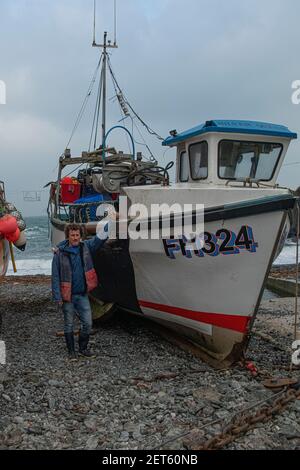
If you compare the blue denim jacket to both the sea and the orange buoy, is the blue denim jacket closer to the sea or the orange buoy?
the orange buoy

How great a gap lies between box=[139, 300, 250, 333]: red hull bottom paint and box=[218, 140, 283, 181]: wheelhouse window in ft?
6.17

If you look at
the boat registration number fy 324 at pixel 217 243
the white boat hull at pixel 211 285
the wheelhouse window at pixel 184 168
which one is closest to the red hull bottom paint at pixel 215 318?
the white boat hull at pixel 211 285

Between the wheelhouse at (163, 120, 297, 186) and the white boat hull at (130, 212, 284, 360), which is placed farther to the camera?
the wheelhouse at (163, 120, 297, 186)

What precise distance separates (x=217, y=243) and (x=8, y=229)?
10.3 feet

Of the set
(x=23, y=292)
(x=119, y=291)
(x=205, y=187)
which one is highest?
(x=205, y=187)

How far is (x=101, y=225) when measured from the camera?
19.7 feet

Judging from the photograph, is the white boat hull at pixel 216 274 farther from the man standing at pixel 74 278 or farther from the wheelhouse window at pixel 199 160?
the wheelhouse window at pixel 199 160

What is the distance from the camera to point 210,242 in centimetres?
516

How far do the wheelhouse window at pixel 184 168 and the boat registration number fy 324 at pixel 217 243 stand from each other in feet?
6.16

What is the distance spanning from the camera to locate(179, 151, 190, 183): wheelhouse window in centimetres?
700

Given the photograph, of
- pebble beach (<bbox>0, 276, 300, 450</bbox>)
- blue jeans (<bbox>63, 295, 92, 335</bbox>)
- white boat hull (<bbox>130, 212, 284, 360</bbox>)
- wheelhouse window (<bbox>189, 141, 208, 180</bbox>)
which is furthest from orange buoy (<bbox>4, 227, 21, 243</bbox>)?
wheelhouse window (<bbox>189, 141, 208, 180</bbox>)
